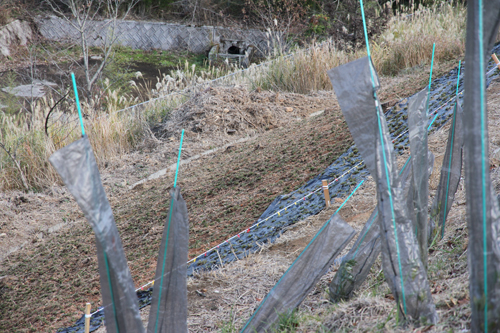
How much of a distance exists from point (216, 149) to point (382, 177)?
5305 millimetres

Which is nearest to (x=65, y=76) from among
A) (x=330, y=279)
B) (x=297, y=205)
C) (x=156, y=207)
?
(x=156, y=207)

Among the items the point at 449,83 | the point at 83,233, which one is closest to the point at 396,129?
the point at 449,83

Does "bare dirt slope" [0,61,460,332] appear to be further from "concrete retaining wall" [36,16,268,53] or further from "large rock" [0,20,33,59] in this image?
"large rock" [0,20,33,59]

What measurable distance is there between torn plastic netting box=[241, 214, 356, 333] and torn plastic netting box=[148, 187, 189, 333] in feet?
1.37

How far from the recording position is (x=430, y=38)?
781cm

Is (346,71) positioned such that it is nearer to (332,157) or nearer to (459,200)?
(459,200)

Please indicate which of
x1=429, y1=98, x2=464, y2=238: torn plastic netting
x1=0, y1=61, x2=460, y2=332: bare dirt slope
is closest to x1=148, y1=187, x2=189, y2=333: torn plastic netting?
x1=0, y1=61, x2=460, y2=332: bare dirt slope

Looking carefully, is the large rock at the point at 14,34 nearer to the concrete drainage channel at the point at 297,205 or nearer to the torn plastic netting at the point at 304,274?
the concrete drainage channel at the point at 297,205

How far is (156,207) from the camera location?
486 cm

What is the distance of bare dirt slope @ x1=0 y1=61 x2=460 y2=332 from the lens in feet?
11.6

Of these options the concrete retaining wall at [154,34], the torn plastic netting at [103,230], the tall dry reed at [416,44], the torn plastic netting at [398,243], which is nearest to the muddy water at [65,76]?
the concrete retaining wall at [154,34]

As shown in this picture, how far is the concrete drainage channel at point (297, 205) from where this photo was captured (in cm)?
326

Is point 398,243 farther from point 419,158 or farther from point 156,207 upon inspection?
point 156,207

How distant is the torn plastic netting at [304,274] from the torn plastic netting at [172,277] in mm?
419
